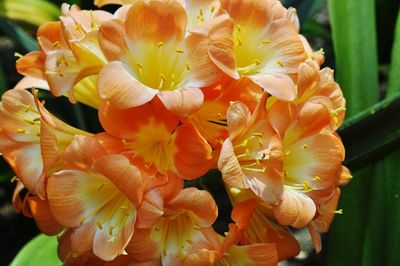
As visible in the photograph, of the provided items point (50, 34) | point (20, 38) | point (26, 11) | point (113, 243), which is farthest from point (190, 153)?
point (26, 11)

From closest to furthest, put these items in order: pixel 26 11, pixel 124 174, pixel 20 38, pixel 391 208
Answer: pixel 124 174, pixel 391 208, pixel 20 38, pixel 26 11

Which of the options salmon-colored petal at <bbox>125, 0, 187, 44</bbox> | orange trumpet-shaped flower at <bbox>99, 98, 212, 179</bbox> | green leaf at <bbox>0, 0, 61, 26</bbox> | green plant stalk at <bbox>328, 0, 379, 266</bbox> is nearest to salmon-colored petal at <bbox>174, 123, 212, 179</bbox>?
orange trumpet-shaped flower at <bbox>99, 98, 212, 179</bbox>

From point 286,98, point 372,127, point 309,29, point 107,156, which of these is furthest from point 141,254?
point 309,29

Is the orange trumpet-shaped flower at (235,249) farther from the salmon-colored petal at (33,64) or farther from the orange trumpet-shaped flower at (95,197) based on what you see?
the salmon-colored petal at (33,64)

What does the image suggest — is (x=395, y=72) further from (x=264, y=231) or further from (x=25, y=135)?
(x=25, y=135)

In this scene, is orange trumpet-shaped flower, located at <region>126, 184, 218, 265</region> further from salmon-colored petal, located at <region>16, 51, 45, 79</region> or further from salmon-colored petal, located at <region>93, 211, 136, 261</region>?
salmon-colored petal, located at <region>16, 51, 45, 79</region>

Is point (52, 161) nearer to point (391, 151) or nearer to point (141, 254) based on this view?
point (141, 254)

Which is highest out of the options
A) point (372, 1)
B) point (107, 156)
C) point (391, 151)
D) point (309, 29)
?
point (107, 156)

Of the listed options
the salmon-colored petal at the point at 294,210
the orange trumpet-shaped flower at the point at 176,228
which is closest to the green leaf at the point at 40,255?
the orange trumpet-shaped flower at the point at 176,228
